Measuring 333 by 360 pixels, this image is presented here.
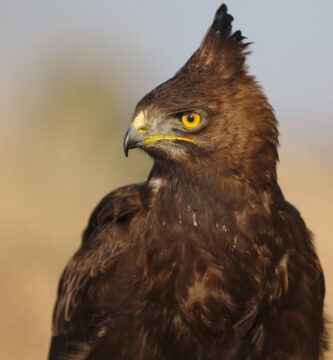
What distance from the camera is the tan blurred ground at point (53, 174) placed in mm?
9961

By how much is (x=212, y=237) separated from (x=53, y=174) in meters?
5.92

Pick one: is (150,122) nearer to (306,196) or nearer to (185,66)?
(185,66)

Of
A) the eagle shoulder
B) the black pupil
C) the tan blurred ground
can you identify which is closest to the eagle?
the black pupil

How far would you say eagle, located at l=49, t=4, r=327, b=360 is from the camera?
502 centimetres

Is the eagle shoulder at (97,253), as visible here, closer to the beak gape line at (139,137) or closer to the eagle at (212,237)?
the eagle at (212,237)

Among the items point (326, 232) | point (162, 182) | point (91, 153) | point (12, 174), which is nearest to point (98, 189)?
point (91, 153)

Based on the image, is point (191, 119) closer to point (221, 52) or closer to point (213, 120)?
point (213, 120)

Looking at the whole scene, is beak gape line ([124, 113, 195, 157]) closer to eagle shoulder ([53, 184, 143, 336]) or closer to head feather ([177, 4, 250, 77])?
head feather ([177, 4, 250, 77])

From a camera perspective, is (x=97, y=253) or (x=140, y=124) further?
(x=97, y=253)

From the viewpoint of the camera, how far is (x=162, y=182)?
5289 millimetres

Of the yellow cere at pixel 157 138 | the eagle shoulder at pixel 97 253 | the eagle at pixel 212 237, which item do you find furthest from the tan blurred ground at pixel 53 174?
the yellow cere at pixel 157 138

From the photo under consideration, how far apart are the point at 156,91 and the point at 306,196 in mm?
15935

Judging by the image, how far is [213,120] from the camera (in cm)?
500

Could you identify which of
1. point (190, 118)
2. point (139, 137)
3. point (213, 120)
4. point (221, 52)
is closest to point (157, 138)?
point (139, 137)
